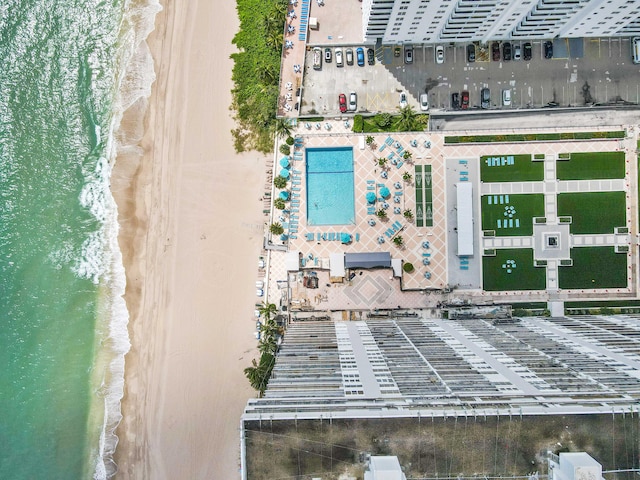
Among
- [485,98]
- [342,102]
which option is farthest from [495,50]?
[342,102]

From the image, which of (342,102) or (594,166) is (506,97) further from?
(342,102)

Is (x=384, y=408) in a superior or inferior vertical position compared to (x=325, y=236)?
inferior

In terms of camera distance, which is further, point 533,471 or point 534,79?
point 534,79

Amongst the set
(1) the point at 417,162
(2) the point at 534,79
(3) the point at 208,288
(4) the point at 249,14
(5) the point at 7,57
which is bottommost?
(3) the point at 208,288

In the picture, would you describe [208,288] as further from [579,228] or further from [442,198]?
[579,228]

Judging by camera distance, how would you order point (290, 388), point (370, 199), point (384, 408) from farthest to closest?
point (370, 199), point (290, 388), point (384, 408)

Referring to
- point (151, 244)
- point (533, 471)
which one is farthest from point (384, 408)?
point (151, 244)
